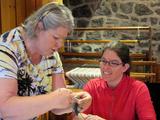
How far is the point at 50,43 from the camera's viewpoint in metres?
1.10

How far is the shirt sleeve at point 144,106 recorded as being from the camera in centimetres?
169

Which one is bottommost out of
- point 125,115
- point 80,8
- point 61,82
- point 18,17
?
point 125,115

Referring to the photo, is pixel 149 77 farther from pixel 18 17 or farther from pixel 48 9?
pixel 48 9

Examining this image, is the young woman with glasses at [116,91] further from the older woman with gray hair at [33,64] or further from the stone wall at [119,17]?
the stone wall at [119,17]

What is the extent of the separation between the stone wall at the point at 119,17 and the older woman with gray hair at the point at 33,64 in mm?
3415

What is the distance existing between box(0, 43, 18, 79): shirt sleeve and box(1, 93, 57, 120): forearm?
0.09 meters

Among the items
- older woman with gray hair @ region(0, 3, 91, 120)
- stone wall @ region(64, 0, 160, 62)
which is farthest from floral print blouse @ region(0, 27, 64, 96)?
stone wall @ region(64, 0, 160, 62)

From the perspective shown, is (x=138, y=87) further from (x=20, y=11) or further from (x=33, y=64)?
(x=20, y=11)

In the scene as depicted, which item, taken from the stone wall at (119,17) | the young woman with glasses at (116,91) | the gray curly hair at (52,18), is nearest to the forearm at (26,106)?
the gray curly hair at (52,18)

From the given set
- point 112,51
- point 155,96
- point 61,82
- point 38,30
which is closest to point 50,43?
point 38,30

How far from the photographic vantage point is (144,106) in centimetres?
172

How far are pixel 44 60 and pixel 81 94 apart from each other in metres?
0.24

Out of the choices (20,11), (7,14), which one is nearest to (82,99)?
(7,14)

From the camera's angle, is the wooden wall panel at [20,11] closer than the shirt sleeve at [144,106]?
No
